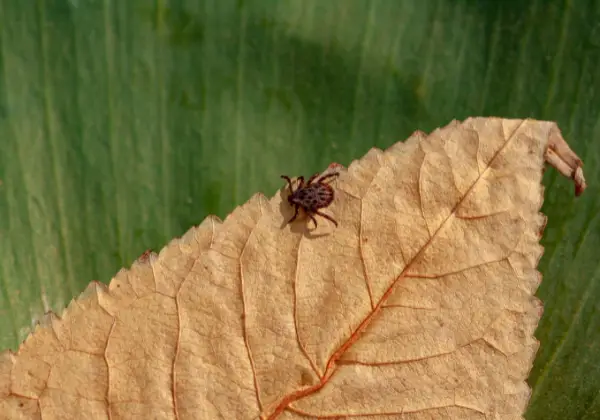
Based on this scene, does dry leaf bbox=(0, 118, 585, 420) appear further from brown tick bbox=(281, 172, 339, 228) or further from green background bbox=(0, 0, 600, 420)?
green background bbox=(0, 0, 600, 420)

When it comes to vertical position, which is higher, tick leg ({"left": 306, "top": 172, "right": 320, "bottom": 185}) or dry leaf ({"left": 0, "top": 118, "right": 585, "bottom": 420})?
tick leg ({"left": 306, "top": 172, "right": 320, "bottom": 185})

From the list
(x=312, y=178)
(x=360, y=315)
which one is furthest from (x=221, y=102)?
(x=360, y=315)

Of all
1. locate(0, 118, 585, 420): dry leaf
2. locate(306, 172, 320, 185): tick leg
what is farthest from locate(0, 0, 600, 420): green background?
locate(0, 118, 585, 420): dry leaf

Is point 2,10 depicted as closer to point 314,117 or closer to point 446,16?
point 314,117

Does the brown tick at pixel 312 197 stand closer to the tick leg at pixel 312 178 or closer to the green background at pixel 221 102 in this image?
the tick leg at pixel 312 178

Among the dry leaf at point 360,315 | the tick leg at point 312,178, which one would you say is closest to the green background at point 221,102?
the tick leg at point 312,178

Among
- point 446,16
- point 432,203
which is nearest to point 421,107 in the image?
point 446,16
